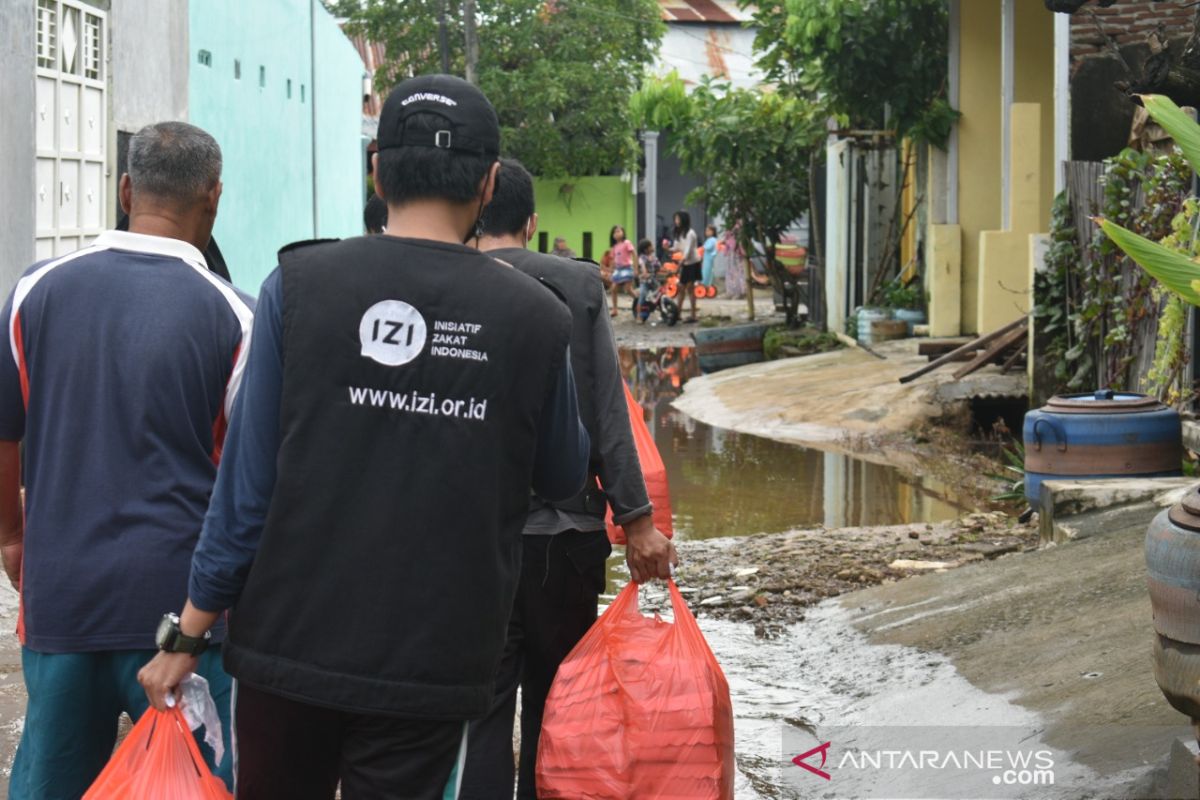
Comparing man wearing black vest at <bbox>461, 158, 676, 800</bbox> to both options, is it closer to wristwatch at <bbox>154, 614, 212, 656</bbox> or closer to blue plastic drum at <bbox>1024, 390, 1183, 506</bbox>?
wristwatch at <bbox>154, 614, 212, 656</bbox>

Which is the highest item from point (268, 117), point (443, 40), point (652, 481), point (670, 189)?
point (443, 40)

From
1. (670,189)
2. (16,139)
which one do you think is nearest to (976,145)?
(16,139)

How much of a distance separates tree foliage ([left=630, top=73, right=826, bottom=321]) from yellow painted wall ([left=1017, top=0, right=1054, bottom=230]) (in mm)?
4653

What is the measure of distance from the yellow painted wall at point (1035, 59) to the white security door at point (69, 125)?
8.52 m

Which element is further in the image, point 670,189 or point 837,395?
point 670,189

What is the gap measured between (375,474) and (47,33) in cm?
736

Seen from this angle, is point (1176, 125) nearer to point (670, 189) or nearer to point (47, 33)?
point (47, 33)

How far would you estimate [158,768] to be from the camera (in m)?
2.62

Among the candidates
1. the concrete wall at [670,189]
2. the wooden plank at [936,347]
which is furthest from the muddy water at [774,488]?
the concrete wall at [670,189]

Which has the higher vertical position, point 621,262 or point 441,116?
point 621,262

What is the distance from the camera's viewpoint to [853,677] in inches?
217

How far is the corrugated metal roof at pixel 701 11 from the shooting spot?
1459 inches

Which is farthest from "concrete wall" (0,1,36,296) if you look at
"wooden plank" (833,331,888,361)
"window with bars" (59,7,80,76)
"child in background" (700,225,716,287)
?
"child in background" (700,225,716,287)

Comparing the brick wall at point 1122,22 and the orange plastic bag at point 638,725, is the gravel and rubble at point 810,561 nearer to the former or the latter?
the orange plastic bag at point 638,725
